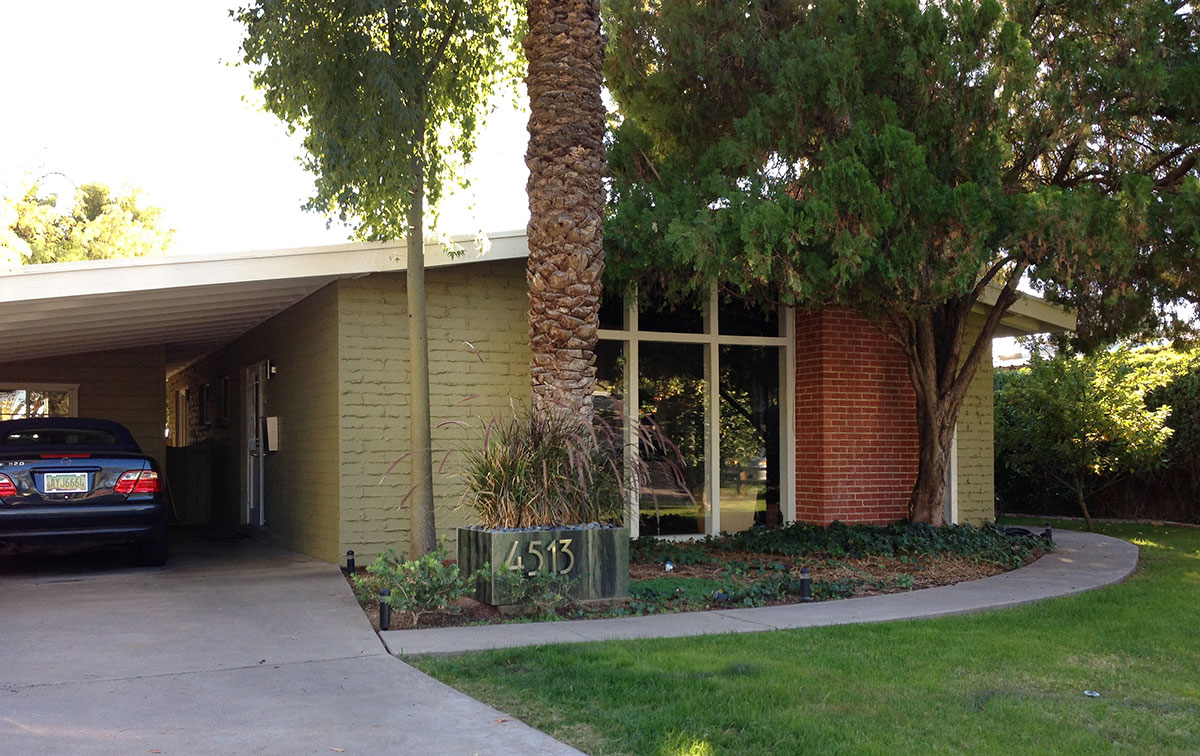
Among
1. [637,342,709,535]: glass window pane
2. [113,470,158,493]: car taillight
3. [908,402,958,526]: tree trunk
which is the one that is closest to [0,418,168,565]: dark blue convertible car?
[113,470,158,493]: car taillight

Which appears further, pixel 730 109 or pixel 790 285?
pixel 730 109

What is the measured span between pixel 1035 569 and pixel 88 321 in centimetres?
957

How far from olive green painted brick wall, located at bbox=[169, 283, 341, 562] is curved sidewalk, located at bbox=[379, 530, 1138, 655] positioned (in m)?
3.98

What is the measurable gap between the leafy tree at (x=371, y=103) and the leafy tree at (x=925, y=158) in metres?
1.97

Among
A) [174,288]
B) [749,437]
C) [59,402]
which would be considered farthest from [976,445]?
[59,402]

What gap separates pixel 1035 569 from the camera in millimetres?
9938

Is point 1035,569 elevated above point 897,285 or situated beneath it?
situated beneath

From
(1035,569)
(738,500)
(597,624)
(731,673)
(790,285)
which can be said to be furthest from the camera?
(738,500)

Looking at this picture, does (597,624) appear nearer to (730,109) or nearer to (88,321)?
(730,109)

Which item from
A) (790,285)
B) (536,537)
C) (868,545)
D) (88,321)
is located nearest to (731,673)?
(536,537)

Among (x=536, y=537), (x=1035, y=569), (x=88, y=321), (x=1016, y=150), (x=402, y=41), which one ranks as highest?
(x=402, y=41)

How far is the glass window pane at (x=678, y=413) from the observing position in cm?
1184

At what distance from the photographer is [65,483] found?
897cm

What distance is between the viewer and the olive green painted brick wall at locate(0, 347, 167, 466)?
48.4 ft
